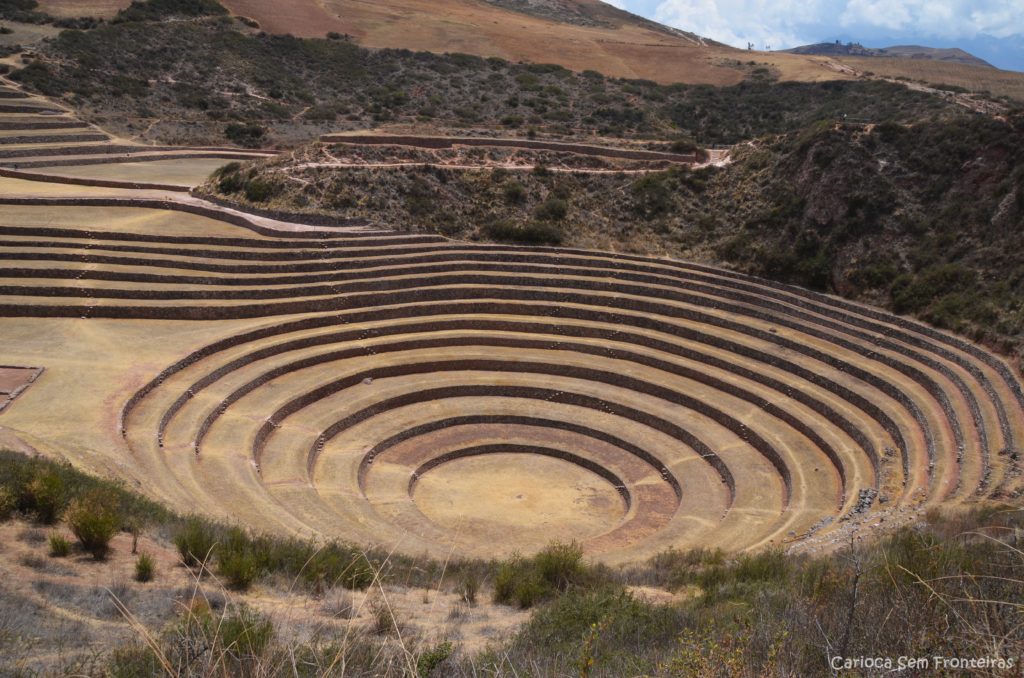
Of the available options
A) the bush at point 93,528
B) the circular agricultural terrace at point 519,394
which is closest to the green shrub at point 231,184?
the circular agricultural terrace at point 519,394

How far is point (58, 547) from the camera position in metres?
9.05

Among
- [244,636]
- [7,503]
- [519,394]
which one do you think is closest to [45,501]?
[7,503]

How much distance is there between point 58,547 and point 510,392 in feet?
50.4

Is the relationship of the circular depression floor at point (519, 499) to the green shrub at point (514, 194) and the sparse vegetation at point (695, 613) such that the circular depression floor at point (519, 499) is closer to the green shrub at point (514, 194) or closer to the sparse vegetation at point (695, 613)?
the sparse vegetation at point (695, 613)

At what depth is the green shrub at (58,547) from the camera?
904cm

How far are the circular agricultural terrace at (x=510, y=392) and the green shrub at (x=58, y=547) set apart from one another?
5296mm

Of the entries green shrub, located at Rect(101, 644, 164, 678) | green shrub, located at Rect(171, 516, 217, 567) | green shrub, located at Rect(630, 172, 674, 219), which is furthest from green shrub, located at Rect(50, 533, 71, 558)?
green shrub, located at Rect(630, 172, 674, 219)

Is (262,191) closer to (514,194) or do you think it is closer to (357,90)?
(514,194)

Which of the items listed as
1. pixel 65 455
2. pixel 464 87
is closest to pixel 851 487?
pixel 65 455

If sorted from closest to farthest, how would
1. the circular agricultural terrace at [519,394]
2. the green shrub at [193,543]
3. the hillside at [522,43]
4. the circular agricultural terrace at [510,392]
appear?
the green shrub at [193,543]
the circular agricultural terrace at [510,392]
the circular agricultural terrace at [519,394]
the hillside at [522,43]

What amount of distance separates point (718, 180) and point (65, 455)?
102 feet

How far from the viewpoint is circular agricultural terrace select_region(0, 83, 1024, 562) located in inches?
664

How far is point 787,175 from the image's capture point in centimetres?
3347

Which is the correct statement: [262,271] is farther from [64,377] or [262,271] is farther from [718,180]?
[718,180]
